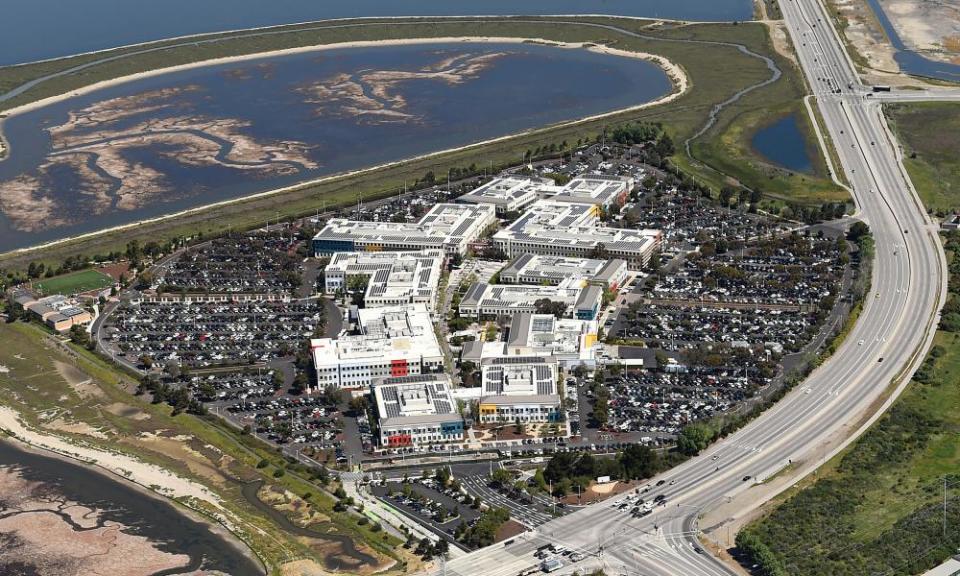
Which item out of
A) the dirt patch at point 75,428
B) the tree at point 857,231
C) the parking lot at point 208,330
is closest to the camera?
the dirt patch at point 75,428

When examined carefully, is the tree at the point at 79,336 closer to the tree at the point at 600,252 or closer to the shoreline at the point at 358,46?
the shoreline at the point at 358,46

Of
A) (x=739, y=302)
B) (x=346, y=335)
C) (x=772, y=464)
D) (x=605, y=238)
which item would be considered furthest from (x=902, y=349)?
(x=346, y=335)

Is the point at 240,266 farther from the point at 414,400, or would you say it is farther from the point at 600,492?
the point at 600,492

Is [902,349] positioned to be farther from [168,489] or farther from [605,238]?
[168,489]

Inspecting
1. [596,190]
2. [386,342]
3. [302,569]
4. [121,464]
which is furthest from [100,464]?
[596,190]

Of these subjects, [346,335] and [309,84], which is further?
[309,84]

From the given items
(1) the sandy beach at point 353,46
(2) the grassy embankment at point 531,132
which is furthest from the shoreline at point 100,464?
(1) the sandy beach at point 353,46
